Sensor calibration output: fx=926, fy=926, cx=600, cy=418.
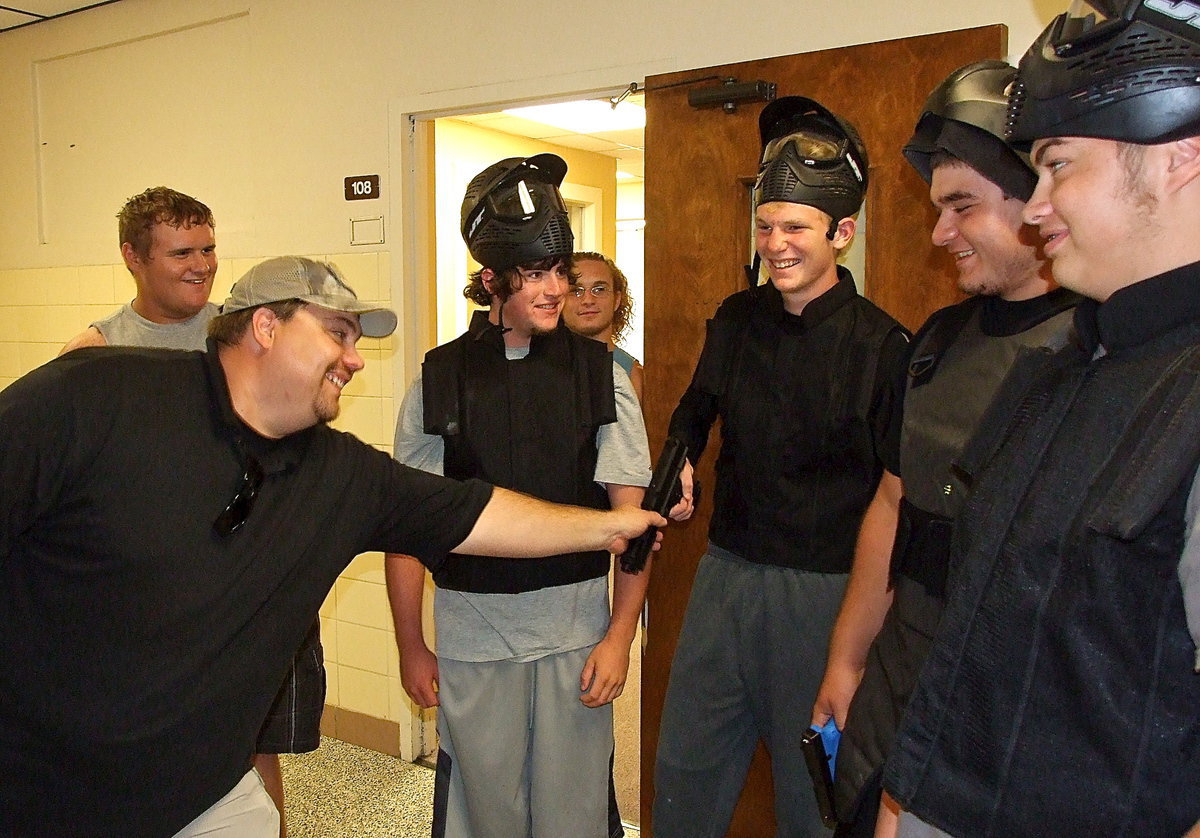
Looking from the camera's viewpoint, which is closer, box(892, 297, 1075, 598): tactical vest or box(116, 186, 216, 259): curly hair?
box(892, 297, 1075, 598): tactical vest

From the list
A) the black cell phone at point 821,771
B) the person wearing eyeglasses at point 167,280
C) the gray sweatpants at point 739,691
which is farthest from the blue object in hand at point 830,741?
the person wearing eyeglasses at point 167,280

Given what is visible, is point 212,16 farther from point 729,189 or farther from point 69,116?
point 729,189

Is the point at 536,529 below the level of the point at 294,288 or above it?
below

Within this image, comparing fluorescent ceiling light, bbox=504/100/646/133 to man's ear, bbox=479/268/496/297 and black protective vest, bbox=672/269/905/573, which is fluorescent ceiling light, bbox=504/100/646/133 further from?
black protective vest, bbox=672/269/905/573

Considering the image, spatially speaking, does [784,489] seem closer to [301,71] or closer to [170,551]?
[170,551]

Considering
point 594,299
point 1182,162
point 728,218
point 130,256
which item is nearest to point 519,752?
point 728,218

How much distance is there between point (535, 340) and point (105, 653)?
1080mm

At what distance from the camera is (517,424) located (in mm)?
2066

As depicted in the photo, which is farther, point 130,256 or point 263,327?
point 130,256

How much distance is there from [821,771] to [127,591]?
1.26 meters

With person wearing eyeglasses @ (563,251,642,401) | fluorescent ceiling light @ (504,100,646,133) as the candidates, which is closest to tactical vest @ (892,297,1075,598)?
person wearing eyeglasses @ (563,251,642,401)

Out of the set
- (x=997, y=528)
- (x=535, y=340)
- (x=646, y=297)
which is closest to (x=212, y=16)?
(x=646, y=297)

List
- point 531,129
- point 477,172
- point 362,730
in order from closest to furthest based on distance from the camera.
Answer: point 362,730
point 477,172
point 531,129

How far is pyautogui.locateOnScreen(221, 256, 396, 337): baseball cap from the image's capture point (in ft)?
5.34
